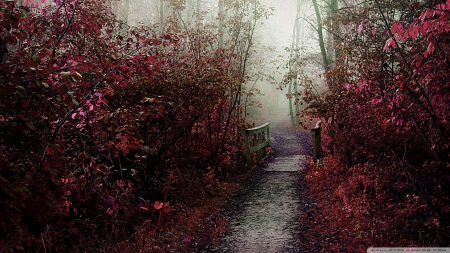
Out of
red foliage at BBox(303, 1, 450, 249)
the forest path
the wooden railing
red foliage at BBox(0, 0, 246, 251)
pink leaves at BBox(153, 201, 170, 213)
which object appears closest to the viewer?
red foliage at BBox(0, 0, 246, 251)

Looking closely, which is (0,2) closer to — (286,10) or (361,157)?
(361,157)

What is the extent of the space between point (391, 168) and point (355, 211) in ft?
3.11

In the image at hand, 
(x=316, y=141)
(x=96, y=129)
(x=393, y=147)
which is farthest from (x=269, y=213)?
(x=316, y=141)

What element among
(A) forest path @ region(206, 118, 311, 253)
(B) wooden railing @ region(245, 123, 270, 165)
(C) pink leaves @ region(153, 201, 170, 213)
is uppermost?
(B) wooden railing @ region(245, 123, 270, 165)

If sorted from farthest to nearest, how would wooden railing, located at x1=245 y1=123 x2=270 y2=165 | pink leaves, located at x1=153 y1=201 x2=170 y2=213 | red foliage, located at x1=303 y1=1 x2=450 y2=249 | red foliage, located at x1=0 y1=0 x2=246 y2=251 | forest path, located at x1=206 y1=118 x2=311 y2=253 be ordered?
wooden railing, located at x1=245 y1=123 x2=270 y2=165, pink leaves, located at x1=153 y1=201 x2=170 y2=213, forest path, located at x1=206 y1=118 x2=311 y2=253, red foliage, located at x1=303 y1=1 x2=450 y2=249, red foliage, located at x1=0 y1=0 x2=246 y2=251

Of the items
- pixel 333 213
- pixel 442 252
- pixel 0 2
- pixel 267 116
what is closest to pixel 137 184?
pixel 333 213

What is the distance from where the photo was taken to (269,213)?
22.1 feet

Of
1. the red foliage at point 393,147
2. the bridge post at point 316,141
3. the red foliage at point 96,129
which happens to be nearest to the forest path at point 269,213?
the red foliage at point 393,147

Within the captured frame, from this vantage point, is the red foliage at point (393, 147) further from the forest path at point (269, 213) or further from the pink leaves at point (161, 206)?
the pink leaves at point (161, 206)

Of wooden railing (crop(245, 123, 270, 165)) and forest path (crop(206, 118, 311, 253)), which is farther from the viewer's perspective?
wooden railing (crop(245, 123, 270, 165))

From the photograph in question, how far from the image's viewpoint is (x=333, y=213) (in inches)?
247

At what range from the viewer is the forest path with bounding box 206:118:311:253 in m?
5.30

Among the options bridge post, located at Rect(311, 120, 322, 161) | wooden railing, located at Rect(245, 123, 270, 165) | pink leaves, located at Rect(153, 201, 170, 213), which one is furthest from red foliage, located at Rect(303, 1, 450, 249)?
wooden railing, located at Rect(245, 123, 270, 165)

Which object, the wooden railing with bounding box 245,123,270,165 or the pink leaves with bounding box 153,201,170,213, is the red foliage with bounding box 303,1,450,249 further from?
the wooden railing with bounding box 245,123,270,165
